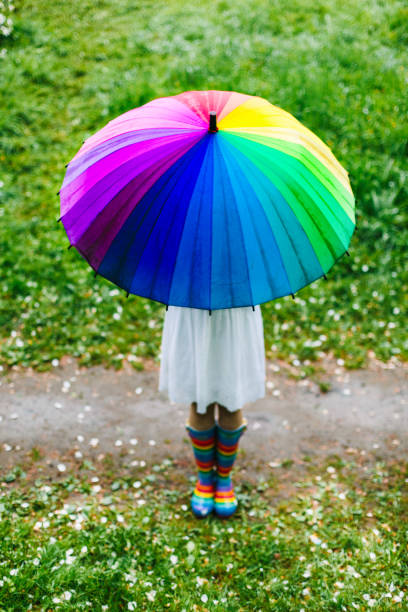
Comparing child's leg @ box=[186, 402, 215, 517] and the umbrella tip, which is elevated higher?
the umbrella tip

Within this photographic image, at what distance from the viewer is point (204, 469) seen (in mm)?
3854

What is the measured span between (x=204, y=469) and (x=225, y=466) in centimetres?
14

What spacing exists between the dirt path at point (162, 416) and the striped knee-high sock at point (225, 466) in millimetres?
480

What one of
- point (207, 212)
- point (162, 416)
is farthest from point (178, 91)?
point (207, 212)

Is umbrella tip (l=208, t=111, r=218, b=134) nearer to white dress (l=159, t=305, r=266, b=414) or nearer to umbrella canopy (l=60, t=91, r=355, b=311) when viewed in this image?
umbrella canopy (l=60, t=91, r=355, b=311)

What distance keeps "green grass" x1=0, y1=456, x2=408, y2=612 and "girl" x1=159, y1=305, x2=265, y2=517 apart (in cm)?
49

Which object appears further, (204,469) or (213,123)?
(204,469)

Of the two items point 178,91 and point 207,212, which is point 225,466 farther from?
point 178,91

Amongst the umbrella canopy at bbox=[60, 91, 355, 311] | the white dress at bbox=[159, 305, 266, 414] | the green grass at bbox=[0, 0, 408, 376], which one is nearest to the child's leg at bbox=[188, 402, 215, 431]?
the white dress at bbox=[159, 305, 266, 414]

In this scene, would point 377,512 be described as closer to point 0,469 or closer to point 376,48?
point 0,469

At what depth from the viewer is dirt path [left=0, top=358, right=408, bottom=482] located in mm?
4410

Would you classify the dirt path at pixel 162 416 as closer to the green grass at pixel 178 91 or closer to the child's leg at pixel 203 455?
the green grass at pixel 178 91

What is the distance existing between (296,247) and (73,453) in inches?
100

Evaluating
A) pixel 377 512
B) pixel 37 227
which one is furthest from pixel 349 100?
pixel 377 512
